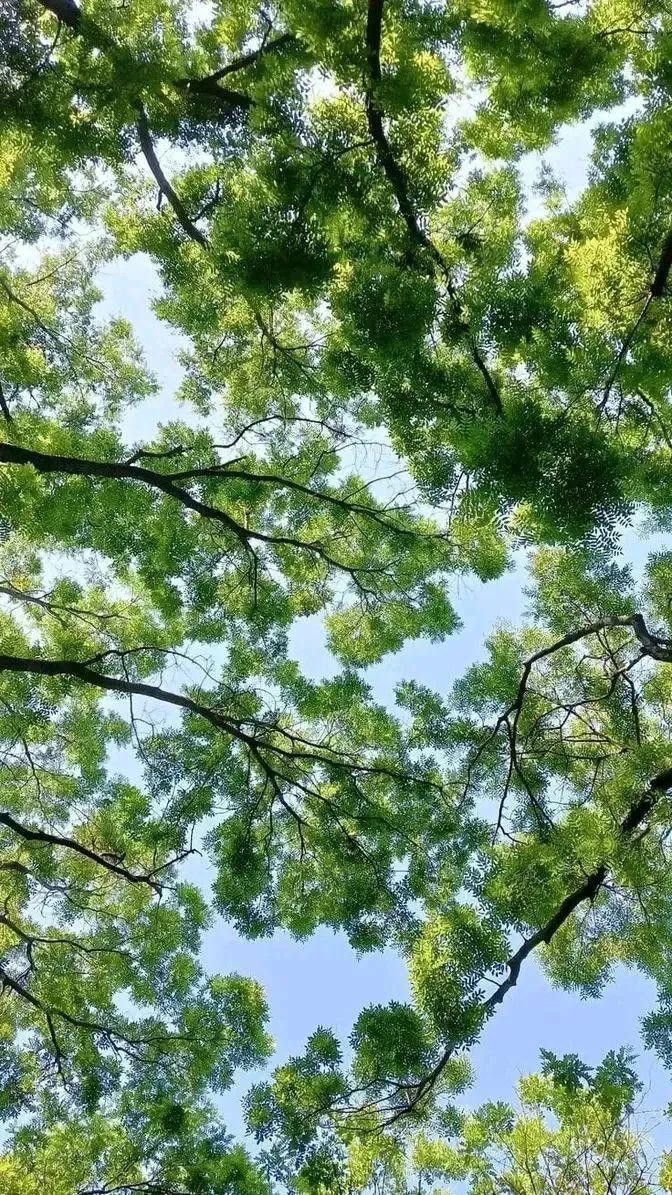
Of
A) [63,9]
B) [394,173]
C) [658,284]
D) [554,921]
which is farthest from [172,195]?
[554,921]

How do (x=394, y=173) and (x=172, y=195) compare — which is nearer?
(x=394, y=173)

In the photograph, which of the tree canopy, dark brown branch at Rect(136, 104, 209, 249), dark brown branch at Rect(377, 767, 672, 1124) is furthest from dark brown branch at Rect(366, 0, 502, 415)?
dark brown branch at Rect(136, 104, 209, 249)

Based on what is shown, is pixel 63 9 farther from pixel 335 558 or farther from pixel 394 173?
pixel 335 558

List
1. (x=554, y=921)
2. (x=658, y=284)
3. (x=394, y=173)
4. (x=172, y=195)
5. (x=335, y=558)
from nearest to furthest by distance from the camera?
(x=658, y=284)
(x=394, y=173)
(x=554, y=921)
(x=172, y=195)
(x=335, y=558)

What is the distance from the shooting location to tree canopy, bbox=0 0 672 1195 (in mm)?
3305

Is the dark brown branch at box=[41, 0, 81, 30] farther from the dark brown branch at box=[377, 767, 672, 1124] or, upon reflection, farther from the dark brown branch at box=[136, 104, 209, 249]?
the dark brown branch at box=[377, 767, 672, 1124]

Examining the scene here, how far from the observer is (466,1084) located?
5.26m

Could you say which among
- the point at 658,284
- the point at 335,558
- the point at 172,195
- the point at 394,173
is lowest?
the point at 658,284

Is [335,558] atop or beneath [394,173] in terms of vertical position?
atop

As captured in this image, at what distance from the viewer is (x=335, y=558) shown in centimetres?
755

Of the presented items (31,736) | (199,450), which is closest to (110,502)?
(199,450)

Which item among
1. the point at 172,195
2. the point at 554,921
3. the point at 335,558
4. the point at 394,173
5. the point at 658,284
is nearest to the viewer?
the point at 658,284

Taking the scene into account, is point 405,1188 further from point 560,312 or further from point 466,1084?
point 560,312

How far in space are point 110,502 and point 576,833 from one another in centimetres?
461
